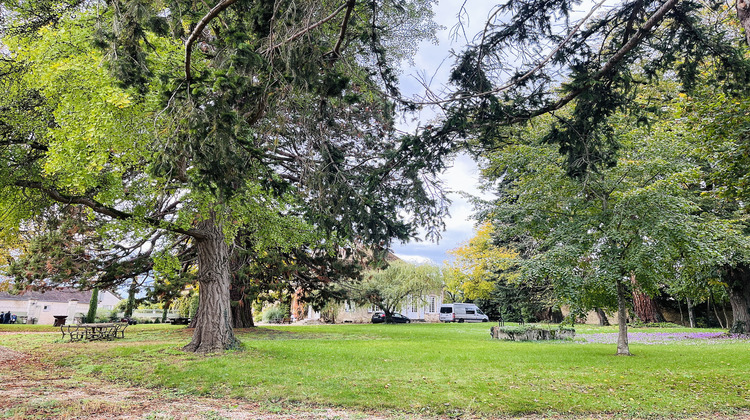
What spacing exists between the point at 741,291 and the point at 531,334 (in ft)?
30.8

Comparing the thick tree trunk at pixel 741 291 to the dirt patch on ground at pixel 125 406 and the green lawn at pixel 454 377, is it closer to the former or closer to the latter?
the green lawn at pixel 454 377

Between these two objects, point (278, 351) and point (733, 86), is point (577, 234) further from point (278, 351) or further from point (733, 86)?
point (278, 351)

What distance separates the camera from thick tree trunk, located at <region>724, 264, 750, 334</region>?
18.3 meters

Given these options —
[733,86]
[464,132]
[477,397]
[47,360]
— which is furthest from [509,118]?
[47,360]

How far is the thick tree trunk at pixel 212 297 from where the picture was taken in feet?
38.9

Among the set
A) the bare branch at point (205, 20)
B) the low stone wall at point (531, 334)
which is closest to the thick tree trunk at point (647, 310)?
the low stone wall at point (531, 334)

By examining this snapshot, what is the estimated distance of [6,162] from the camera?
30.8 feet

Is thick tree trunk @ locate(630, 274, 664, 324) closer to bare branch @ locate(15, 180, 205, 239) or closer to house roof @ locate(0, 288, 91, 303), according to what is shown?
bare branch @ locate(15, 180, 205, 239)

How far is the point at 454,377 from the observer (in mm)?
8312

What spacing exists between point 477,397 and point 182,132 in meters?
5.68

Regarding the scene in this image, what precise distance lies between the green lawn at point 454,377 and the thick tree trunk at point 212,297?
692mm

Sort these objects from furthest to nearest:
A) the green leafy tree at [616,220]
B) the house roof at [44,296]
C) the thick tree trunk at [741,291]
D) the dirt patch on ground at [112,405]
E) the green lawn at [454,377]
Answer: the house roof at [44,296] → the thick tree trunk at [741,291] → the green leafy tree at [616,220] → the green lawn at [454,377] → the dirt patch on ground at [112,405]

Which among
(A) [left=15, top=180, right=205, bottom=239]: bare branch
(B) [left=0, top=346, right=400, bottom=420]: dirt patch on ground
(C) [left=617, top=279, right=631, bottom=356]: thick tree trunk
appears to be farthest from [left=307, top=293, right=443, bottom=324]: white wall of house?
(B) [left=0, top=346, right=400, bottom=420]: dirt patch on ground

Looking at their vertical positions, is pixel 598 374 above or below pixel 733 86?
below
